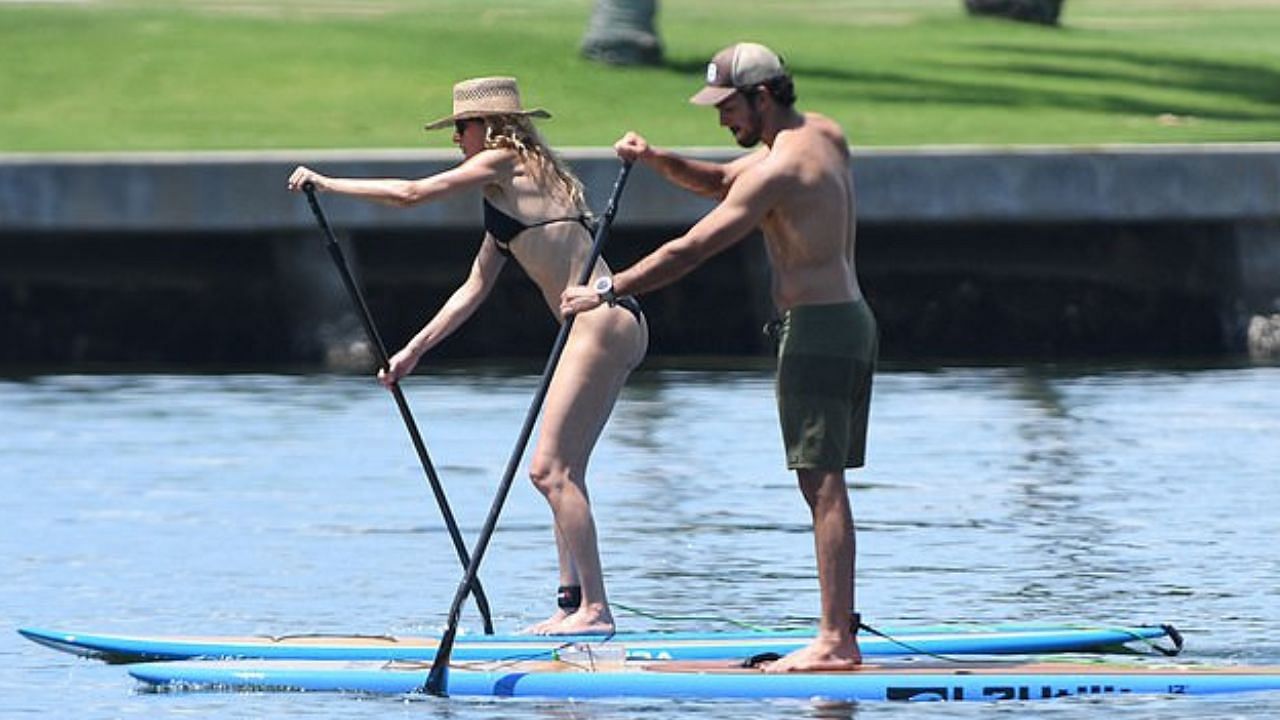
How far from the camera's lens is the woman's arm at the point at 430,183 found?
11.5m

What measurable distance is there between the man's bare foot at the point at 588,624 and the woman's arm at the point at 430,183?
1.40m

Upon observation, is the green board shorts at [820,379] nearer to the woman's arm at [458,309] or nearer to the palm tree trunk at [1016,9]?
the woman's arm at [458,309]

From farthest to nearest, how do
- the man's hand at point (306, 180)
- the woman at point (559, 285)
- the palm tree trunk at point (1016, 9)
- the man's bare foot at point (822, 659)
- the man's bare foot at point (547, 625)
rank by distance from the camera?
the palm tree trunk at point (1016, 9), the man's bare foot at point (547, 625), the woman at point (559, 285), the man's hand at point (306, 180), the man's bare foot at point (822, 659)

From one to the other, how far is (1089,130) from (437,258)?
556cm

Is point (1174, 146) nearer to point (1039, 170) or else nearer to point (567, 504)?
point (1039, 170)

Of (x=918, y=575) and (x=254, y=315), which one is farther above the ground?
Answer: (x=918, y=575)

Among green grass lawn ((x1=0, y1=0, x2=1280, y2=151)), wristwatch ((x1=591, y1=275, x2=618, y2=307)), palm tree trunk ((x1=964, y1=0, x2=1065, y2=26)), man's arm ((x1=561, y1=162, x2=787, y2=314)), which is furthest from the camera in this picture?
palm tree trunk ((x1=964, y1=0, x2=1065, y2=26))

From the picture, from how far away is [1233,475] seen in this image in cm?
1739

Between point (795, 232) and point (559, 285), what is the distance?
51.2 inches

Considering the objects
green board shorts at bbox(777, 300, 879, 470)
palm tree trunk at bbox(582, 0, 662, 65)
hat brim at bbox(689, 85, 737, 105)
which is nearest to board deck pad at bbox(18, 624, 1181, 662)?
green board shorts at bbox(777, 300, 879, 470)

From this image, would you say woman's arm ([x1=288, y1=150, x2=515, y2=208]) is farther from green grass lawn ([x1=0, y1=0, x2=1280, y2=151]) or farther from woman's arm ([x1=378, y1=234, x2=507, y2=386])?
green grass lawn ([x1=0, y1=0, x2=1280, y2=151])

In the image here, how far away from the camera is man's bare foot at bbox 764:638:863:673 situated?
1103 centimetres

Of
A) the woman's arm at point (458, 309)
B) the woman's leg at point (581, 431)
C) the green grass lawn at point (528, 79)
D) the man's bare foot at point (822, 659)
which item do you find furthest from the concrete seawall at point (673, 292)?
the man's bare foot at point (822, 659)

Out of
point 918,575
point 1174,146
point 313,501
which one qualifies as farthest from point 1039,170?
point 918,575
